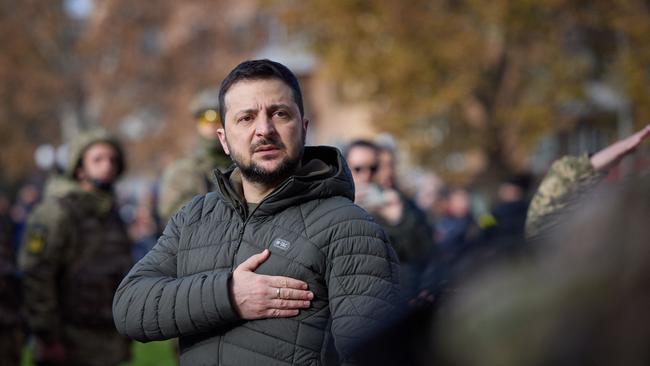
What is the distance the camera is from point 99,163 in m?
6.78

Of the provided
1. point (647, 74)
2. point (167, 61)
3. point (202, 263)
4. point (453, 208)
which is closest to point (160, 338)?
point (202, 263)

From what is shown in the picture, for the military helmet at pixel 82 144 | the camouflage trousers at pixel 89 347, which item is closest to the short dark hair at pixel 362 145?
the military helmet at pixel 82 144

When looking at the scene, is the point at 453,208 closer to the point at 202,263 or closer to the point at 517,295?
the point at 202,263

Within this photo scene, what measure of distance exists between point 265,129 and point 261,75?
17cm

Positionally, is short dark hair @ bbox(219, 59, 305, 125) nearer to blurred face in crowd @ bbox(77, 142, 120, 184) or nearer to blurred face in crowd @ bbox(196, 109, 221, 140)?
blurred face in crowd @ bbox(196, 109, 221, 140)

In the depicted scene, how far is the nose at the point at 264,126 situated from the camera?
10.1 ft

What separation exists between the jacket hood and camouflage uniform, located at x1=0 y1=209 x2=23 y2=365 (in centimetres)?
349

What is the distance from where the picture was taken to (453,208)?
14961 mm

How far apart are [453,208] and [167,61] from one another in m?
20.1

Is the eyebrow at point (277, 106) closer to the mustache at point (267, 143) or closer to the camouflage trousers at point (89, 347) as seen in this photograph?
the mustache at point (267, 143)

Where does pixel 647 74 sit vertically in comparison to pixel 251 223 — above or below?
below

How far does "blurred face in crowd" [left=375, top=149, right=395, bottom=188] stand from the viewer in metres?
7.41

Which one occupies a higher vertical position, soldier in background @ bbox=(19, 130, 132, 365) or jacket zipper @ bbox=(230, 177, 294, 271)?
jacket zipper @ bbox=(230, 177, 294, 271)

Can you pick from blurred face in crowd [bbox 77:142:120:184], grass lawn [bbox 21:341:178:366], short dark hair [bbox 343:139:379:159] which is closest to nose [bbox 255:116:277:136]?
short dark hair [bbox 343:139:379:159]
